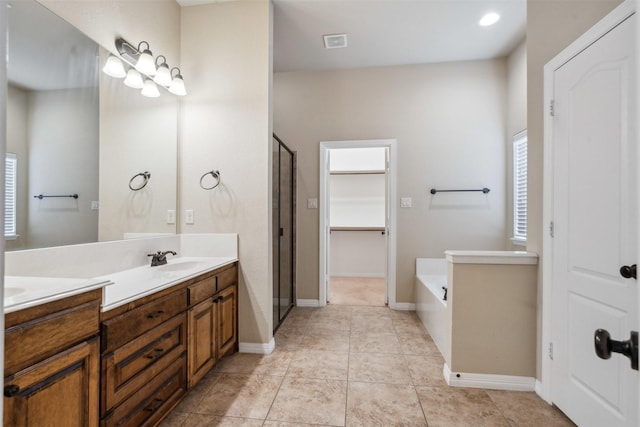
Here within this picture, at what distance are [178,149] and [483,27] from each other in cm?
305

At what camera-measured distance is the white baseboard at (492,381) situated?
1.86 m

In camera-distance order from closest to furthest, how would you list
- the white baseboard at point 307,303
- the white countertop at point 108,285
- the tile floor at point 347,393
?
the white countertop at point 108,285 → the tile floor at point 347,393 → the white baseboard at point 307,303

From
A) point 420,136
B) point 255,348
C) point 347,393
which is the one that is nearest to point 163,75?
point 255,348

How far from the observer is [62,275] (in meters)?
1.50

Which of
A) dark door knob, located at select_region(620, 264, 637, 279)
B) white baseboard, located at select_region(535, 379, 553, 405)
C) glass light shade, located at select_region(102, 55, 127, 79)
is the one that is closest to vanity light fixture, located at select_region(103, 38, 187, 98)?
glass light shade, located at select_region(102, 55, 127, 79)

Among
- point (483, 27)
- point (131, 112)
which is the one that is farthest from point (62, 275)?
point (483, 27)

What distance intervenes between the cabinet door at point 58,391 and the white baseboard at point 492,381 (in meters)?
1.98

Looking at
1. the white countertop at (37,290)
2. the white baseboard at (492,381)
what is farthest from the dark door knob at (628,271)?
the white countertop at (37,290)

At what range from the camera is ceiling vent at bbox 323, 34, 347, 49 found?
2.88 m

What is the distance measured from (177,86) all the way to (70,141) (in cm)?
95

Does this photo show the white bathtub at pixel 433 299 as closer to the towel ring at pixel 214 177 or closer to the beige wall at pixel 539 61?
the beige wall at pixel 539 61

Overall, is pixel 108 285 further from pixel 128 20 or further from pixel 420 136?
pixel 420 136

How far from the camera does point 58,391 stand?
98 cm

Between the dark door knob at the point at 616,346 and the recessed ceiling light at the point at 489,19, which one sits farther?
the recessed ceiling light at the point at 489,19
